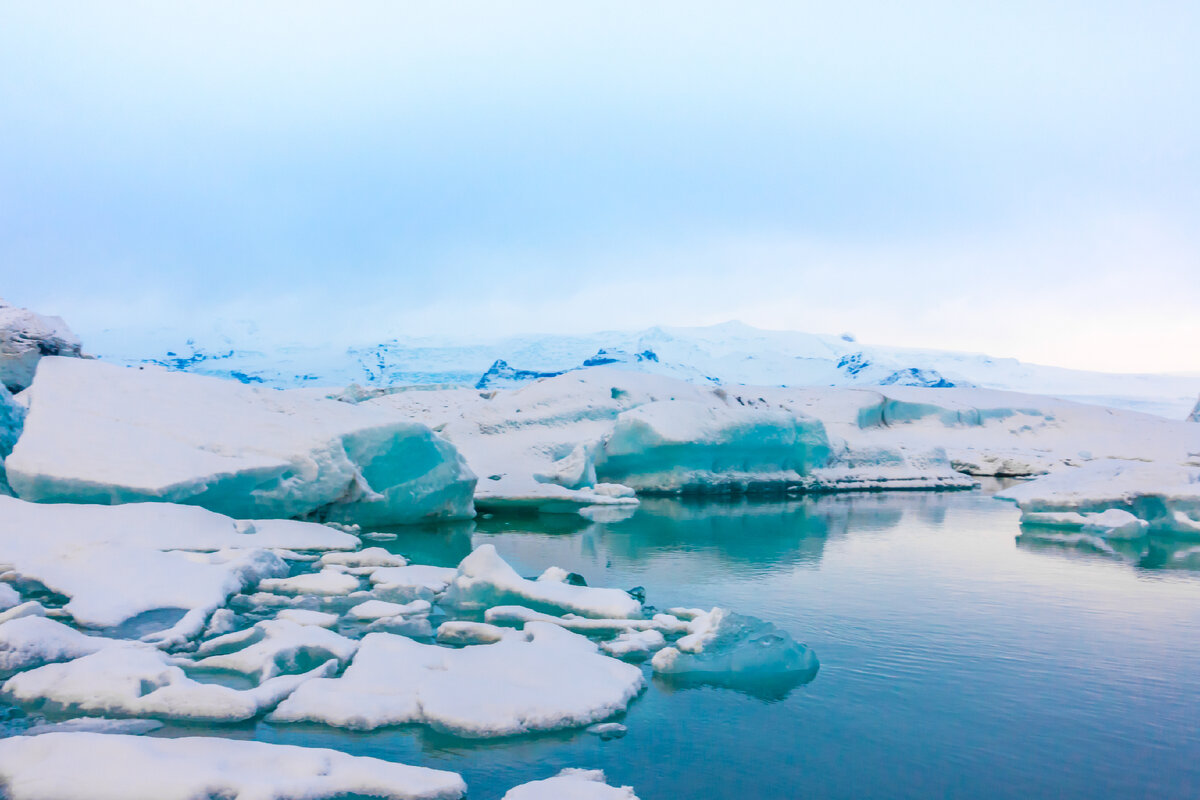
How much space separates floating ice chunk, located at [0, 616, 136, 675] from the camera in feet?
12.6

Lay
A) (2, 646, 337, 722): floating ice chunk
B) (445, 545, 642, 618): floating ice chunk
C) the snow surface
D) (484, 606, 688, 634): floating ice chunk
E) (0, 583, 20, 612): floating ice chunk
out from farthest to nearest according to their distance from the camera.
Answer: the snow surface → (445, 545, 642, 618): floating ice chunk → (484, 606, 688, 634): floating ice chunk → (0, 583, 20, 612): floating ice chunk → (2, 646, 337, 722): floating ice chunk

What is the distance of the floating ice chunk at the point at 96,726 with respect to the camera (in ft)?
10.2

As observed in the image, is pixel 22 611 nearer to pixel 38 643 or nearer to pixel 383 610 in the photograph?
pixel 38 643

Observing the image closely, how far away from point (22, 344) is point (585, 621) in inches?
315

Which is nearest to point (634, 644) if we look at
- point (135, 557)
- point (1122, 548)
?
point (135, 557)

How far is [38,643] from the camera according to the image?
3920mm

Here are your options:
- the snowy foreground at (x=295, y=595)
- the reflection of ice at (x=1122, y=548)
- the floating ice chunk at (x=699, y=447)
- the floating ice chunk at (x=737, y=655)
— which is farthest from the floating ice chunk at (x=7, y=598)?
the floating ice chunk at (x=699, y=447)

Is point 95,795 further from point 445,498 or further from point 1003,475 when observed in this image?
point 1003,475

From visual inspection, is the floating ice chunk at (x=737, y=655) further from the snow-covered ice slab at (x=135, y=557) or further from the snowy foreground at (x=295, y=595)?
the snow-covered ice slab at (x=135, y=557)

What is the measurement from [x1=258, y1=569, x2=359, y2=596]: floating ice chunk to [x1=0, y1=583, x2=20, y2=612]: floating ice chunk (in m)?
1.47

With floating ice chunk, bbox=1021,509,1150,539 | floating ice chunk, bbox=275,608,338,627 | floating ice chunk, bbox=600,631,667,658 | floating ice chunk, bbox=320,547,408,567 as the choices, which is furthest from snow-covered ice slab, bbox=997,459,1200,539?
floating ice chunk, bbox=275,608,338,627

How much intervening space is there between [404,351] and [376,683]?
2221 inches

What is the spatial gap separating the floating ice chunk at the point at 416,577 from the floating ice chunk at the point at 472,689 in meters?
1.65

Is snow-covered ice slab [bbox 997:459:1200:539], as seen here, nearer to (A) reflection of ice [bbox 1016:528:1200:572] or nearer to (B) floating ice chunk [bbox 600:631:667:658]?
(A) reflection of ice [bbox 1016:528:1200:572]
